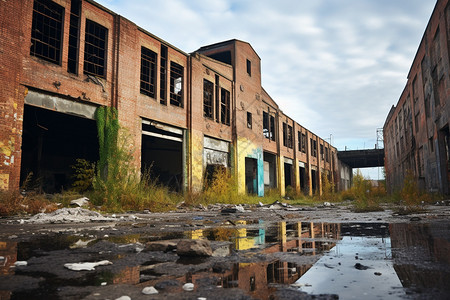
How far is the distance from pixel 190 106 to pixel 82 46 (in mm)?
5925

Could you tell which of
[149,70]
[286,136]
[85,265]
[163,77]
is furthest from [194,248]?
[286,136]

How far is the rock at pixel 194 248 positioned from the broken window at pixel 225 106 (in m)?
16.7

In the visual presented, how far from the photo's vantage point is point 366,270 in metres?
1.77

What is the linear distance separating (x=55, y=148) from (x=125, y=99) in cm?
791

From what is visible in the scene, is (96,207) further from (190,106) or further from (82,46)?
(190,106)

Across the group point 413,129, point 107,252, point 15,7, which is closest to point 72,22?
point 15,7

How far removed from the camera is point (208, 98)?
57.6ft

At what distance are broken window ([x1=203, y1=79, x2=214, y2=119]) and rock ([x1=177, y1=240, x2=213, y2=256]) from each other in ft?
49.9

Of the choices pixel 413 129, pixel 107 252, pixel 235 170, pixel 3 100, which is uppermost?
pixel 413 129

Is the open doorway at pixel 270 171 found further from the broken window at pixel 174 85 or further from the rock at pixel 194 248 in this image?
the rock at pixel 194 248

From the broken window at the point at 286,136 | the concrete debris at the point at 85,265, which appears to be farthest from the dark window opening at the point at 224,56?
the concrete debris at the point at 85,265

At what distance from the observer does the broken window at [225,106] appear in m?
19.0

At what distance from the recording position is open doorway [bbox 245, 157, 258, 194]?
21188mm

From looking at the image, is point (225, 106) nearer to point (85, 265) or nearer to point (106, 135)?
point (106, 135)
